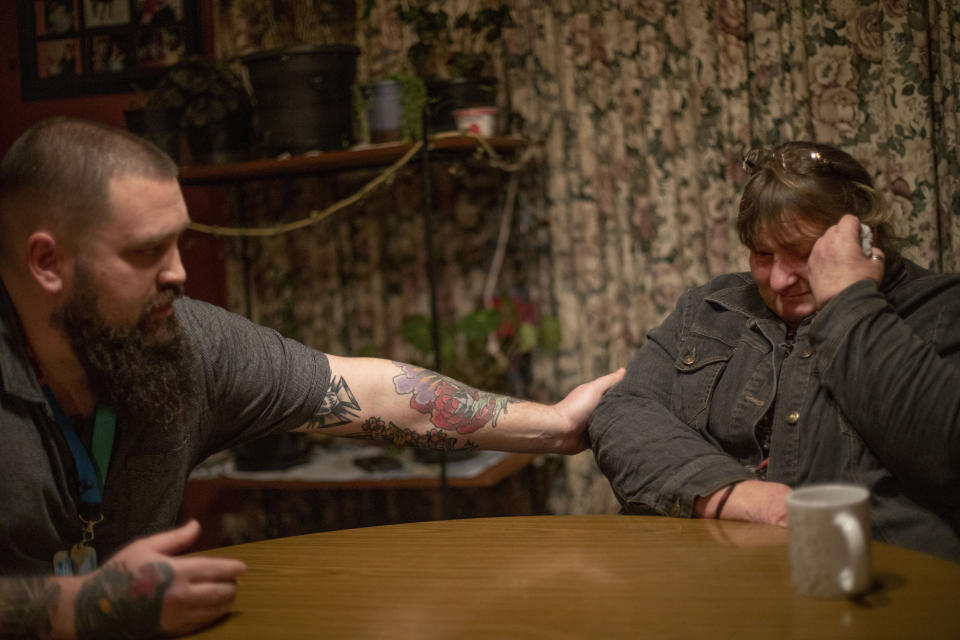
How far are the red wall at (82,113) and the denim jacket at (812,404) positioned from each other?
86.2 inches

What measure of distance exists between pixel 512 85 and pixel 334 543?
2.17 metres

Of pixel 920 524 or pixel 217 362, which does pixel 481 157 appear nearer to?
pixel 217 362

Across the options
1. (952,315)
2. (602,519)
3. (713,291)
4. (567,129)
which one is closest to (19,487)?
(602,519)

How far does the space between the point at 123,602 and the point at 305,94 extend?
226 cm

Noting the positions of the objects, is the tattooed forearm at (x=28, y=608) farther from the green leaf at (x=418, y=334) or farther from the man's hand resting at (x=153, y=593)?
the green leaf at (x=418, y=334)

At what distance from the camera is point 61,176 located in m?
1.36

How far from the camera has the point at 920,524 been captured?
1413 millimetres

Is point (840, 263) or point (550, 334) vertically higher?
point (840, 263)

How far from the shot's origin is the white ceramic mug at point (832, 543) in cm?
94

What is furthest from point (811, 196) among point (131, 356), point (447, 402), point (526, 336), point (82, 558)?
point (526, 336)

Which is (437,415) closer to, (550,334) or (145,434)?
(145,434)

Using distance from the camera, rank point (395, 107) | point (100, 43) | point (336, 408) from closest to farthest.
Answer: point (336, 408), point (395, 107), point (100, 43)

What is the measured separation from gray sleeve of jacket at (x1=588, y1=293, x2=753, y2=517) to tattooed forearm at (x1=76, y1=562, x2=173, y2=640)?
0.78 meters

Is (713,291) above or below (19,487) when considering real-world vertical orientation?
above
